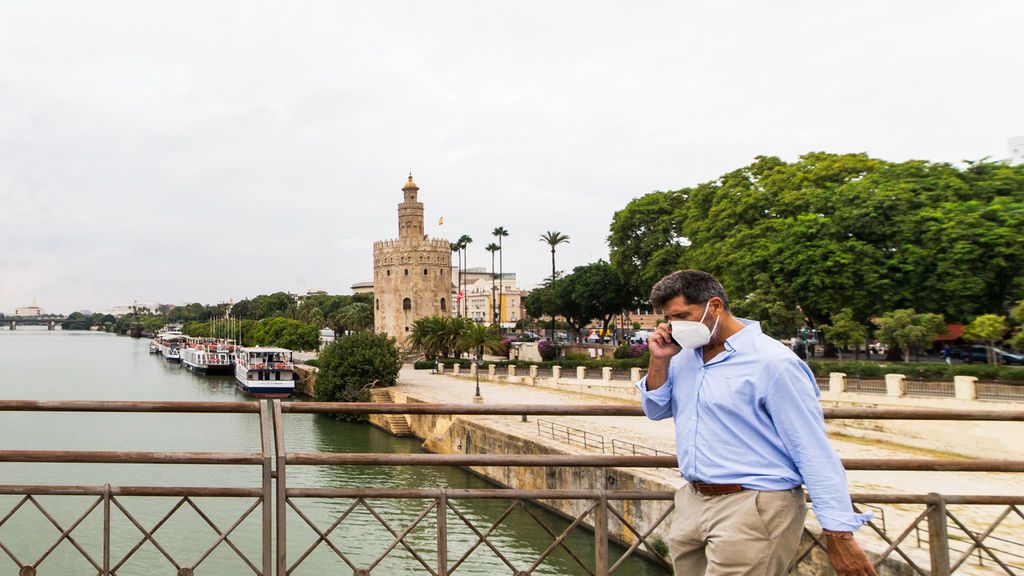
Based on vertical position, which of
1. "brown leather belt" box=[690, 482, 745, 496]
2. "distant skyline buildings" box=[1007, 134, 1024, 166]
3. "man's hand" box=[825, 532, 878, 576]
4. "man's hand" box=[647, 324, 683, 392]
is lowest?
"man's hand" box=[825, 532, 878, 576]

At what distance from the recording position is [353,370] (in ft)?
130

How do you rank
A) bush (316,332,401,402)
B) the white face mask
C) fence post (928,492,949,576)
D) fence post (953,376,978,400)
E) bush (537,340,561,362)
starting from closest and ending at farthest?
the white face mask
fence post (928,492,949,576)
fence post (953,376,978,400)
bush (316,332,401,402)
bush (537,340,561,362)

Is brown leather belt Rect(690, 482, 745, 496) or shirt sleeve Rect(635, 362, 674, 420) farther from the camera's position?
shirt sleeve Rect(635, 362, 674, 420)

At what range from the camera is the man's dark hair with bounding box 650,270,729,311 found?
3.34 m

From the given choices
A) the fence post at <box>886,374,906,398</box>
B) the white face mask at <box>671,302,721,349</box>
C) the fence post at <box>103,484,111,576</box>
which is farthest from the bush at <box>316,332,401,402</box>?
the white face mask at <box>671,302,721,349</box>

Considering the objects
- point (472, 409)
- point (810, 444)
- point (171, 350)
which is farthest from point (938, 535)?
point (171, 350)

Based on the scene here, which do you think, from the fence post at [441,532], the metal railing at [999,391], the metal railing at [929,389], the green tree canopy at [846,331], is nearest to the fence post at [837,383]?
the metal railing at [929,389]

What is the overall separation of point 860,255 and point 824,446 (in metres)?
30.0

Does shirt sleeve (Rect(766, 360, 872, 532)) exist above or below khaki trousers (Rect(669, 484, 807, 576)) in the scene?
above

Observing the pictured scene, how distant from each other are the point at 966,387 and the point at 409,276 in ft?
192

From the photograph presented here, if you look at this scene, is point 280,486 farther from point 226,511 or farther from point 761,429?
point 226,511

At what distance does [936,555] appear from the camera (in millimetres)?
4035

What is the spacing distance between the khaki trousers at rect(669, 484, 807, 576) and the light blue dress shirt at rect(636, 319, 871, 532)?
2.6 inches

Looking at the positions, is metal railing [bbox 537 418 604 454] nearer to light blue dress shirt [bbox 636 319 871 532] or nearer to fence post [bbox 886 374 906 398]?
fence post [bbox 886 374 906 398]
